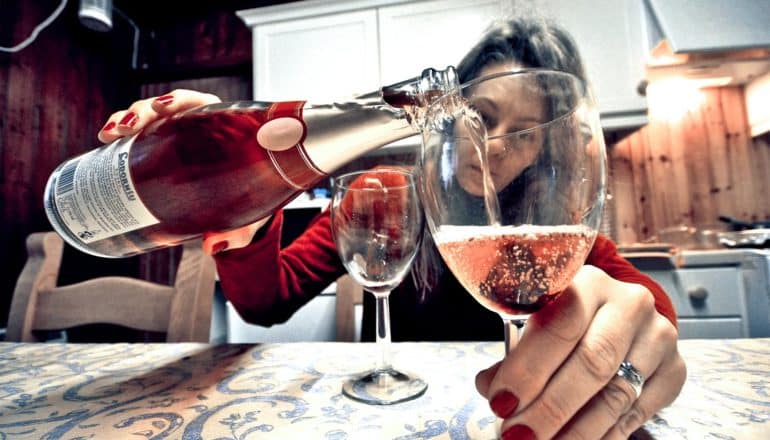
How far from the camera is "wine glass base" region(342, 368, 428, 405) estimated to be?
31 centimetres

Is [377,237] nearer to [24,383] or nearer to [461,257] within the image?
[461,257]

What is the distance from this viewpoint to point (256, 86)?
1.93 meters

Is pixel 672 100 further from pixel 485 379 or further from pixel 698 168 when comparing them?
pixel 485 379

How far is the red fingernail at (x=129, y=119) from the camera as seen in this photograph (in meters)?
0.38

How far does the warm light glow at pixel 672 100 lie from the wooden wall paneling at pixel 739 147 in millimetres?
105

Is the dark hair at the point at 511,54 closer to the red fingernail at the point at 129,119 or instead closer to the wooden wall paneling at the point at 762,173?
the red fingernail at the point at 129,119

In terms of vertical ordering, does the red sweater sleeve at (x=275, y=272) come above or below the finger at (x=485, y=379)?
above

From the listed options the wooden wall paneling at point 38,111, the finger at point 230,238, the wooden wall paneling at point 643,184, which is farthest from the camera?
the wooden wall paneling at point 643,184

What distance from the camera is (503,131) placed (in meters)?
0.20

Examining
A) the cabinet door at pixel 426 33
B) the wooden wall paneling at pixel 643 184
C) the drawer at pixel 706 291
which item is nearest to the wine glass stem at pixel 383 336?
the drawer at pixel 706 291

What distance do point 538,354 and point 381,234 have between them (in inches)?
7.3

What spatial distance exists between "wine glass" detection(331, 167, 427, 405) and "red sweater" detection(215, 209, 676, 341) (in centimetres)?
28

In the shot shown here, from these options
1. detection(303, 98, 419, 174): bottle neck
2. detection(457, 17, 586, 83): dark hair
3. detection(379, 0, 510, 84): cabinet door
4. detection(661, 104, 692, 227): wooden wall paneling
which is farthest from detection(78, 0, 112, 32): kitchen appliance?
detection(661, 104, 692, 227): wooden wall paneling

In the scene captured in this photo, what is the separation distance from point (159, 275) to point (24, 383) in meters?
2.01
